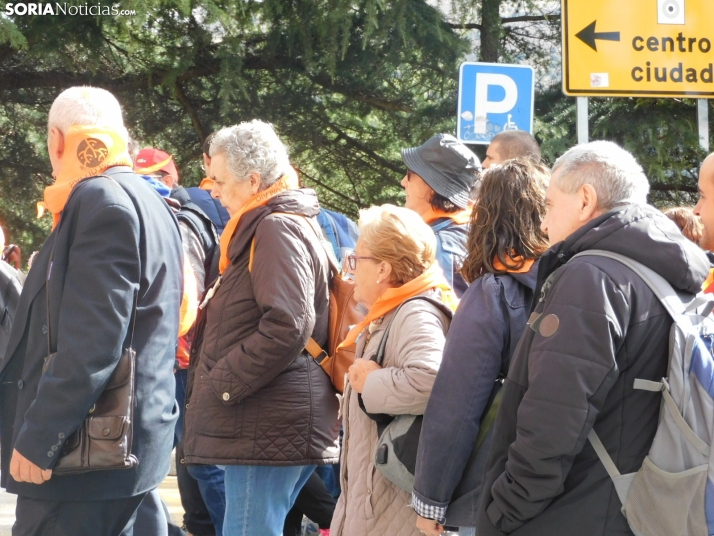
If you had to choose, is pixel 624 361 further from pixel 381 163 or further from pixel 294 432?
pixel 381 163

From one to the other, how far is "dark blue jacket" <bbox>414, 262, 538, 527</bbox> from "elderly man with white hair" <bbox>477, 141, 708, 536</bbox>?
33cm

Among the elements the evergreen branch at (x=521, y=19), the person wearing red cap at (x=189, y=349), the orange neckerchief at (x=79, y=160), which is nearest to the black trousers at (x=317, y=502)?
the person wearing red cap at (x=189, y=349)

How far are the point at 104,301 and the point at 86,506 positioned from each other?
639 mm

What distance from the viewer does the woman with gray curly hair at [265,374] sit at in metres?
3.27

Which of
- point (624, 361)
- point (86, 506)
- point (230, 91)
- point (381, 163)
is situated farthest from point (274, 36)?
point (624, 361)

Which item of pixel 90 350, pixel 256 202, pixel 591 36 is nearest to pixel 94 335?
pixel 90 350

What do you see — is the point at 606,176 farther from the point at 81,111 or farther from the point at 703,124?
the point at 703,124

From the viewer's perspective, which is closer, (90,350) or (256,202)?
(90,350)

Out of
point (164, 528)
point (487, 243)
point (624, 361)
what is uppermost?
point (487, 243)

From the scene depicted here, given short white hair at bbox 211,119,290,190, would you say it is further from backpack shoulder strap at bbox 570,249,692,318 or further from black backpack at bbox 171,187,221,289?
backpack shoulder strap at bbox 570,249,692,318

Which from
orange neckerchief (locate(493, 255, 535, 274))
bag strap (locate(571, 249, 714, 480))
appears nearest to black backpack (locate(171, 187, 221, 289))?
orange neckerchief (locate(493, 255, 535, 274))

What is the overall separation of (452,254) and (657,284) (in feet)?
5.30

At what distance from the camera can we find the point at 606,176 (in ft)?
7.98

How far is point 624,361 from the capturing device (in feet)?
7.32
